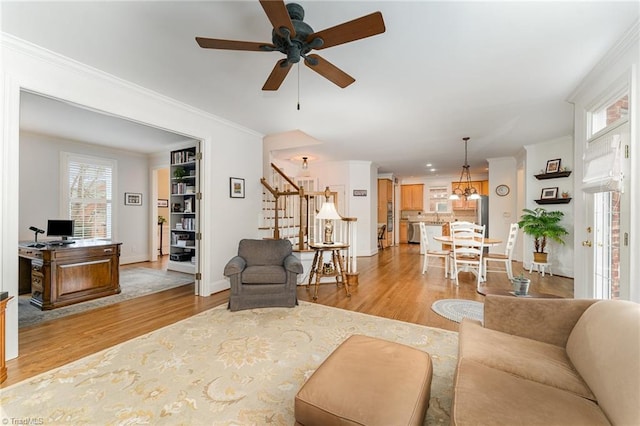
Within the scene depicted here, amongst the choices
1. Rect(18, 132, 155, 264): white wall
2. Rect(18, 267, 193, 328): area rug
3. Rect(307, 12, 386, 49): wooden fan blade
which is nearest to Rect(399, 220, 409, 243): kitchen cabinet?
Rect(18, 267, 193, 328): area rug

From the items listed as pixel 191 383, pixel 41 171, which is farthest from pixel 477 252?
pixel 41 171

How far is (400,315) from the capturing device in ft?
10.4

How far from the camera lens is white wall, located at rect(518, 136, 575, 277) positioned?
5242 mm

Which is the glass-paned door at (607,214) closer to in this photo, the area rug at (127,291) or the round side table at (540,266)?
the round side table at (540,266)

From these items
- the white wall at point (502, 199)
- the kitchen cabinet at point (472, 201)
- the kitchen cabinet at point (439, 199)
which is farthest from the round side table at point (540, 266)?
the kitchen cabinet at point (439, 199)

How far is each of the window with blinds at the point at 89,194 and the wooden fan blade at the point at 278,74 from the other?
543cm

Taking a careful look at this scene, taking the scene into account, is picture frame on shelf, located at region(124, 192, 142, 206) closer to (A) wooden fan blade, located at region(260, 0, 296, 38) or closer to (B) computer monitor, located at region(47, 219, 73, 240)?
(B) computer monitor, located at region(47, 219, 73, 240)

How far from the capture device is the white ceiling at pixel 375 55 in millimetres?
1907

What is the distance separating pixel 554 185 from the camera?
5.47m

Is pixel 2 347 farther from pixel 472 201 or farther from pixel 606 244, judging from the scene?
pixel 472 201

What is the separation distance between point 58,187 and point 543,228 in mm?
9422

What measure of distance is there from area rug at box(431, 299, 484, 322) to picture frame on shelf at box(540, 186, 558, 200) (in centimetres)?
354

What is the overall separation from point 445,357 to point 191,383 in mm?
1994

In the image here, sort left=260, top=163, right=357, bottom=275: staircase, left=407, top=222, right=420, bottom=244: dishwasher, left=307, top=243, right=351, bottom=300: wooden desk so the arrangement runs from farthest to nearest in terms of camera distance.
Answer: left=407, top=222, right=420, bottom=244: dishwasher → left=260, top=163, right=357, bottom=275: staircase → left=307, top=243, right=351, bottom=300: wooden desk
